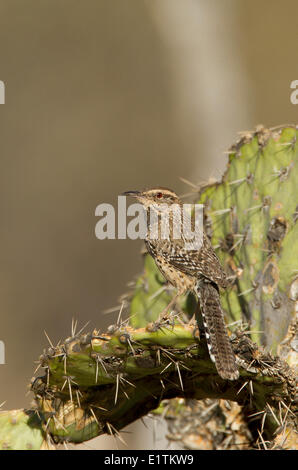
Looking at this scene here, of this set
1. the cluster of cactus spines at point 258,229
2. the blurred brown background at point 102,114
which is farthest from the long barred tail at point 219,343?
the blurred brown background at point 102,114

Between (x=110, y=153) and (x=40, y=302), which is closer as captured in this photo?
(x=40, y=302)

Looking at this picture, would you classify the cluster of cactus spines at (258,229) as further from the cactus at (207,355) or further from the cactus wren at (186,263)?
the cactus wren at (186,263)

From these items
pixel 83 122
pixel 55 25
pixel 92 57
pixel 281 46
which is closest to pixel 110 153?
pixel 83 122

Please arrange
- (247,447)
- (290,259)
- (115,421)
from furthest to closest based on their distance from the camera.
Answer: (247,447), (290,259), (115,421)

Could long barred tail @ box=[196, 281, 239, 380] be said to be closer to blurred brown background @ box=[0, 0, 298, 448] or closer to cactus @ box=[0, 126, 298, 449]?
cactus @ box=[0, 126, 298, 449]

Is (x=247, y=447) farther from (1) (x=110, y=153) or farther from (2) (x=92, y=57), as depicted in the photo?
(2) (x=92, y=57)

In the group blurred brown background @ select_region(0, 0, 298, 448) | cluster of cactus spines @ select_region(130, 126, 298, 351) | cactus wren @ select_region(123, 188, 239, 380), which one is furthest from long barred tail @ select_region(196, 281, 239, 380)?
blurred brown background @ select_region(0, 0, 298, 448)

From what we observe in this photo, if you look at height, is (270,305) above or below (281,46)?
below
